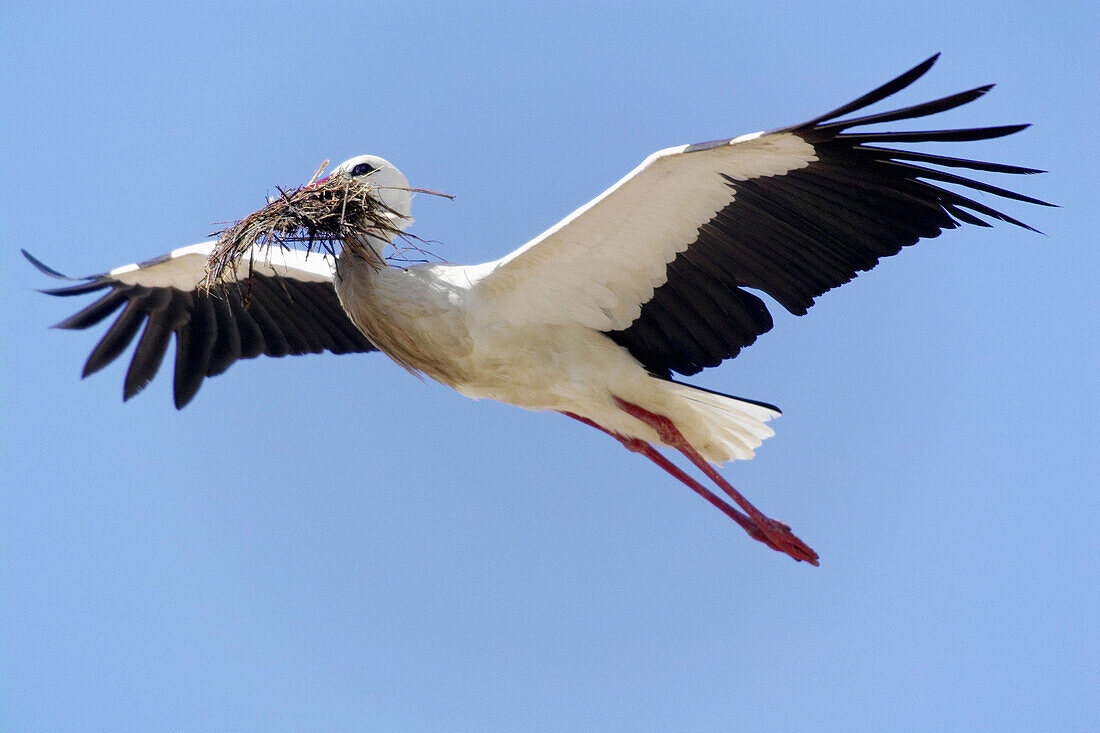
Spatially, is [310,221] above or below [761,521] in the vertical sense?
above

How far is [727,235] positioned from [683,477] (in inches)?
48.1

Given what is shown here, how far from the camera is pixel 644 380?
190 inches

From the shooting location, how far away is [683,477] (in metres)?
5.22

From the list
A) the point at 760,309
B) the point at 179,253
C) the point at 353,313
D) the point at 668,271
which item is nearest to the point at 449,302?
the point at 353,313

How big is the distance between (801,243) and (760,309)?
330mm

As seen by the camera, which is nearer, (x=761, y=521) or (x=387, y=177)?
(x=387, y=177)

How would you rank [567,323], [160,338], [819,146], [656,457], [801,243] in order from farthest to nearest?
[160,338]
[656,457]
[567,323]
[801,243]
[819,146]

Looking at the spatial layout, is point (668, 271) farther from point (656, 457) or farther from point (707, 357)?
point (656, 457)

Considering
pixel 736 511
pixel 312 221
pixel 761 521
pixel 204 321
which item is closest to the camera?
pixel 312 221

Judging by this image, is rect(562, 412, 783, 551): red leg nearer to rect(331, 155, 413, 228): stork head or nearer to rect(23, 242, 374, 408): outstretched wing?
rect(331, 155, 413, 228): stork head

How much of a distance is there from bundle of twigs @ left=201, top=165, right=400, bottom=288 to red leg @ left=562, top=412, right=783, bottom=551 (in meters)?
1.28

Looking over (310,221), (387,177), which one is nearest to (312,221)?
(310,221)

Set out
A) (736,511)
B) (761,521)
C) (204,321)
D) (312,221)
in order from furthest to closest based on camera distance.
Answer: (204,321) → (736,511) → (761,521) → (312,221)

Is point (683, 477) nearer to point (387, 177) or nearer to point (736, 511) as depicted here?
point (736, 511)
